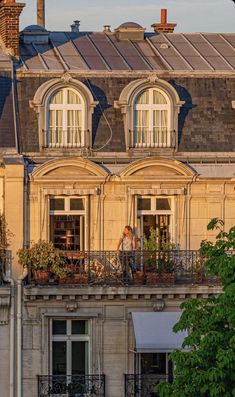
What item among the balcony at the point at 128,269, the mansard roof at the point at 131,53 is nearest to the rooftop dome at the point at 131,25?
the mansard roof at the point at 131,53

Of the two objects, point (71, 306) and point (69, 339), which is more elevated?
point (71, 306)

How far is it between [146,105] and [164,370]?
687 centimetres

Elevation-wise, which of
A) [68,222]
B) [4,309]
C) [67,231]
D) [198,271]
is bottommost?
[4,309]

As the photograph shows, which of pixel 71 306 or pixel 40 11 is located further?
pixel 40 11

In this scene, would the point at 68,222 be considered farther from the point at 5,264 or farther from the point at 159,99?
the point at 159,99

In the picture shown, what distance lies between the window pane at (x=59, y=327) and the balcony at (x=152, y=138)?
498cm

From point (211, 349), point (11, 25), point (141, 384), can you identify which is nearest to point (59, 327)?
point (141, 384)

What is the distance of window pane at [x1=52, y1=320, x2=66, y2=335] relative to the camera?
63.7 meters

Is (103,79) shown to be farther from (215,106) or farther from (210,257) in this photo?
(210,257)

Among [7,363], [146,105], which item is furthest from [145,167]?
[7,363]

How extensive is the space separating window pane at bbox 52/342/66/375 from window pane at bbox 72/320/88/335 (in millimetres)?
506

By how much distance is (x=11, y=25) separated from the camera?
219 feet

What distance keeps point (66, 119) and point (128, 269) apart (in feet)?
14.0

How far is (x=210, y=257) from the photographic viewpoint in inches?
2221
